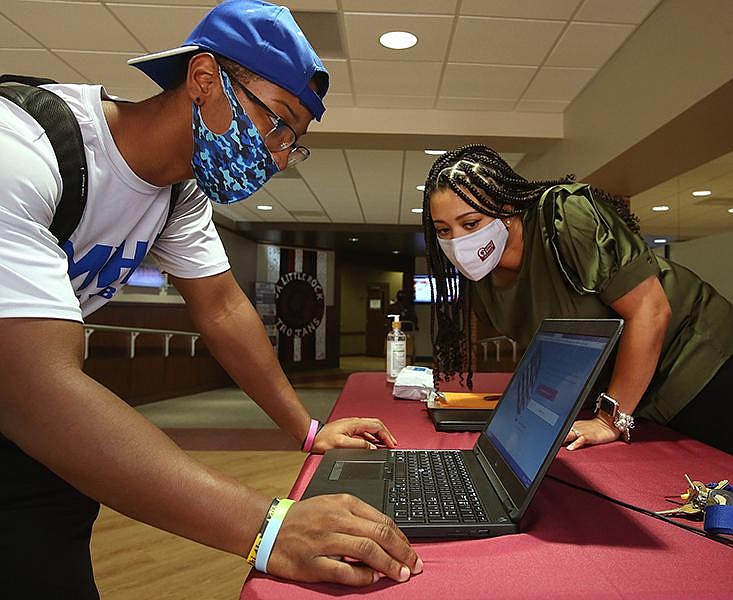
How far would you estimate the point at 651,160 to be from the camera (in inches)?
162

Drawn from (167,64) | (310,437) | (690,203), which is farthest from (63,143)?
(690,203)

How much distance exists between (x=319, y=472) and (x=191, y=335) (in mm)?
7305

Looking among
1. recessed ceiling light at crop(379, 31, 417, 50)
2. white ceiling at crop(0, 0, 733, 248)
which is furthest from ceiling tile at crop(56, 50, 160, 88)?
recessed ceiling light at crop(379, 31, 417, 50)

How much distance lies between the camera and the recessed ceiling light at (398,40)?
12.1ft

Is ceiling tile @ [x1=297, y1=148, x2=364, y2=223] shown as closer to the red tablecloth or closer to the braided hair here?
the braided hair

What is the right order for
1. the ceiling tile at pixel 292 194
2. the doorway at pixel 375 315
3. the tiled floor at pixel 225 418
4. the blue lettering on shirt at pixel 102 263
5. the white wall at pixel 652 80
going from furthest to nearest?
1. the doorway at pixel 375 315
2. the ceiling tile at pixel 292 194
3. the tiled floor at pixel 225 418
4. the white wall at pixel 652 80
5. the blue lettering on shirt at pixel 102 263

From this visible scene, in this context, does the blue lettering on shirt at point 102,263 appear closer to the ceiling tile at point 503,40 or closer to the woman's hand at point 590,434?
the woman's hand at point 590,434

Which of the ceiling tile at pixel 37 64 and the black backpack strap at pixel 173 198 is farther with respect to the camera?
the ceiling tile at pixel 37 64

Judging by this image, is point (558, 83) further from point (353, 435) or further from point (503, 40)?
point (353, 435)

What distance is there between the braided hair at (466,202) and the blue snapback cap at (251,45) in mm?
603

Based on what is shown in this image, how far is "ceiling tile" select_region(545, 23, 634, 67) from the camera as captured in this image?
3.57m

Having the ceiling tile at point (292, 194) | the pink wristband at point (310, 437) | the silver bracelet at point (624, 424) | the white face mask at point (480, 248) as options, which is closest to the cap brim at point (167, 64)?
the pink wristband at point (310, 437)

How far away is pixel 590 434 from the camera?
1071 millimetres

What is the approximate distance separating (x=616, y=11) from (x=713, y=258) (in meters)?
1.56
